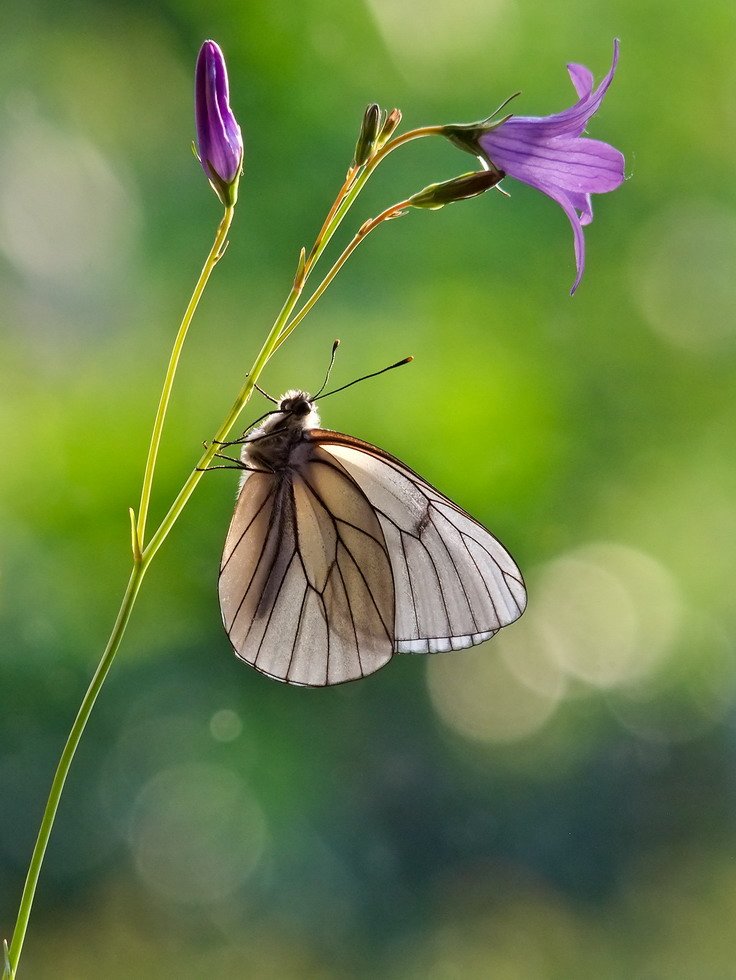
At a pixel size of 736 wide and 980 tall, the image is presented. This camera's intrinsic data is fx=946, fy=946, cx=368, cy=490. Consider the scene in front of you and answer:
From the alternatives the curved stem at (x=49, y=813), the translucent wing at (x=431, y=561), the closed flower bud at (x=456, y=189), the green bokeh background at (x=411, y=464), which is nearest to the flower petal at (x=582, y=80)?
the closed flower bud at (x=456, y=189)

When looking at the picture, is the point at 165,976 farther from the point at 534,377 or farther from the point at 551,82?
the point at 551,82

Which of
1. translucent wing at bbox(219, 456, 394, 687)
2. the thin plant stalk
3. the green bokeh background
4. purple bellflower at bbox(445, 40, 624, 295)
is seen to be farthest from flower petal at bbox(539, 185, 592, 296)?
the green bokeh background

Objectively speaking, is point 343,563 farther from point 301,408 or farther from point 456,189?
point 456,189

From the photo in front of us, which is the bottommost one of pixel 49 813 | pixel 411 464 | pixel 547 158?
pixel 49 813

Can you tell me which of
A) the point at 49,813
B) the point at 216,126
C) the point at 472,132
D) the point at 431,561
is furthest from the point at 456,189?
the point at 49,813

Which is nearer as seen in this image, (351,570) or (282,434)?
(282,434)

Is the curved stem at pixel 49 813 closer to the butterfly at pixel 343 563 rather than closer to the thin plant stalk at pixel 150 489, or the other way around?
the thin plant stalk at pixel 150 489

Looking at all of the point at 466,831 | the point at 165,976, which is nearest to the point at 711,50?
the point at 466,831

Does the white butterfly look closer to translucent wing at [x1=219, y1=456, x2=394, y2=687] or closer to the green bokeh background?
translucent wing at [x1=219, y1=456, x2=394, y2=687]
